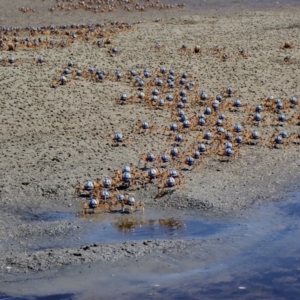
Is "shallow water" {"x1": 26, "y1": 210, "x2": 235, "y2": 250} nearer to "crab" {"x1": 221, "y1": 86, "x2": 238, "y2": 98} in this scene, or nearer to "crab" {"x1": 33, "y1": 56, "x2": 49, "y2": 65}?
"crab" {"x1": 221, "y1": 86, "x2": 238, "y2": 98}

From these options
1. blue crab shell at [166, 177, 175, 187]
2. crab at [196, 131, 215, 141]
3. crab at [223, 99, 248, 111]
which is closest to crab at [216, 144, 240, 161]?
crab at [196, 131, 215, 141]

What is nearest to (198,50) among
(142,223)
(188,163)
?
(188,163)

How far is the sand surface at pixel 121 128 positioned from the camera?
1087 centimetres

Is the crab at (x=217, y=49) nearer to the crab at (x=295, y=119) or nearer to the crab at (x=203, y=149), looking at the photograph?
the crab at (x=295, y=119)

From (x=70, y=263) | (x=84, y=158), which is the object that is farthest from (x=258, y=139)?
(x=70, y=263)

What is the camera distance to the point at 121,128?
558 inches

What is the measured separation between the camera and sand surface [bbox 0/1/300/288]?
35.7 ft

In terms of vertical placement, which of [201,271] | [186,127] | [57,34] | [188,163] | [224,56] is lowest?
[201,271]

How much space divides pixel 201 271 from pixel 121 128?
18.1ft

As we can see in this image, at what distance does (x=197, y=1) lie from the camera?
2978 centimetres

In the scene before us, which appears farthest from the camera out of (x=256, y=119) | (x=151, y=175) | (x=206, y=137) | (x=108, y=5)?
Answer: (x=108, y=5)

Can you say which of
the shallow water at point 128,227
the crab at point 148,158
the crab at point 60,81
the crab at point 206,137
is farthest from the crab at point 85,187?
the crab at point 60,81

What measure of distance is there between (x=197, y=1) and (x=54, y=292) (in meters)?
22.5

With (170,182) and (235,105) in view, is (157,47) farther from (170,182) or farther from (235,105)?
(170,182)
